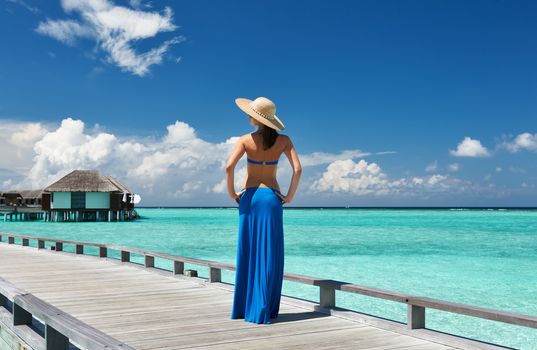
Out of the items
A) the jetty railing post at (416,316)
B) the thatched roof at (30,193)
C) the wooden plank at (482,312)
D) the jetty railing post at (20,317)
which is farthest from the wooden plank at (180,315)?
the thatched roof at (30,193)

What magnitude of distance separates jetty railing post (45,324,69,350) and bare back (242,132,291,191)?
79.5 inches

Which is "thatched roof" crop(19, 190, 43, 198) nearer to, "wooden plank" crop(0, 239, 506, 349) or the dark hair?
"wooden plank" crop(0, 239, 506, 349)

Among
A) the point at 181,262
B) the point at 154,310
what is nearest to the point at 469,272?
the point at 181,262

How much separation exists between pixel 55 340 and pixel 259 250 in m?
1.85

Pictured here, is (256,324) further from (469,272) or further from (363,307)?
(469,272)

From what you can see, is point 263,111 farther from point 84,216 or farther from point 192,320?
point 84,216

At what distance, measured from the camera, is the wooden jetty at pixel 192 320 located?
410 centimetres

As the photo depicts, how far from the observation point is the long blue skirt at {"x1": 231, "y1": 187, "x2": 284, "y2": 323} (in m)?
4.89

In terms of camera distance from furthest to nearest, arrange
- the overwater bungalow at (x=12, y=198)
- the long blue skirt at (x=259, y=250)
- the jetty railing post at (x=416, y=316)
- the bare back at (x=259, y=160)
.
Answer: the overwater bungalow at (x=12, y=198), the bare back at (x=259, y=160), the long blue skirt at (x=259, y=250), the jetty railing post at (x=416, y=316)

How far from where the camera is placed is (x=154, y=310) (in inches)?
227

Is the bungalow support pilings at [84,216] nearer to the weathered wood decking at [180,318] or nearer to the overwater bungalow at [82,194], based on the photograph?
the overwater bungalow at [82,194]

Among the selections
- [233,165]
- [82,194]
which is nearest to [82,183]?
[82,194]

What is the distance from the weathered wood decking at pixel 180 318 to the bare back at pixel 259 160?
1320mm

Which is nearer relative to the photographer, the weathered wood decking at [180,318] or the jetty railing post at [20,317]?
the weathered wood decking at [180,318]
